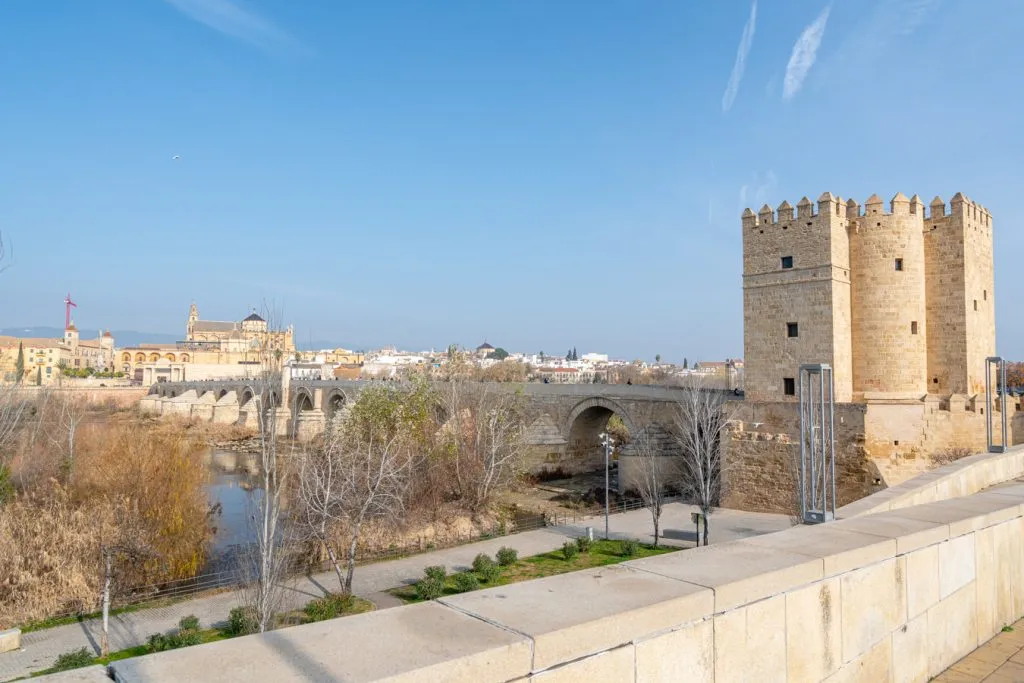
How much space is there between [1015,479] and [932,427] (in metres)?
11.0

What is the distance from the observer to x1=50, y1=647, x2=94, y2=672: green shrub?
973 cm

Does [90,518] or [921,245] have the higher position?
[921,245]

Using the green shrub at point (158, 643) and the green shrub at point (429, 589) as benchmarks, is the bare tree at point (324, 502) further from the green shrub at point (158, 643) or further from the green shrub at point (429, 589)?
the green shrub at point (158, 643)

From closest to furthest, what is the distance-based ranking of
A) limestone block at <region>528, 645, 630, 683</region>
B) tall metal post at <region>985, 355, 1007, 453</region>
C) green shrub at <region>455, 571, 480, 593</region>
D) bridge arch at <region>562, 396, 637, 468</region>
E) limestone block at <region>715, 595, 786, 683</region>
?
limestone block at <region>528, 645, 630, 683</region>, limestone block at <region>715, 595, 786, 683</region>, tall metal post at <region>985, 355, 1007, 453</region>, green shrub at <region>455, 571, 480, 593</region>, bridge arch at <region>562, 396, 637, 468</region>

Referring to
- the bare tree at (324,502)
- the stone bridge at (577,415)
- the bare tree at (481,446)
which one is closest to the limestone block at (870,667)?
the stone bridge at (577,415)

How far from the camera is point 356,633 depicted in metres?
2.09

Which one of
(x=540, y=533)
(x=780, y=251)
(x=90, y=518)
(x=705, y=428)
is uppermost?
(x=780, y=251)

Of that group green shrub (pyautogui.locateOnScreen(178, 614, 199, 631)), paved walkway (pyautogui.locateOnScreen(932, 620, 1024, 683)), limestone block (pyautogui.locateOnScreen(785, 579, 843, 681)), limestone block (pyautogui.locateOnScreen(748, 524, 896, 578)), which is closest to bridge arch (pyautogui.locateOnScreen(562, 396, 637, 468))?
green shrub (pyautogui.locateOnScreen(178, 614, 199, 631))

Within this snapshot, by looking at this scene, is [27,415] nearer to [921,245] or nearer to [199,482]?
[199,482]

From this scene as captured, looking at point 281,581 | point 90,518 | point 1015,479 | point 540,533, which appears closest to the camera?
point 1015,479

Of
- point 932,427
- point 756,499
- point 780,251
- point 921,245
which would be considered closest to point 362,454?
point 756,499

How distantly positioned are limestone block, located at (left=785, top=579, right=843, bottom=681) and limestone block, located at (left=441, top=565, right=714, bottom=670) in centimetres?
47

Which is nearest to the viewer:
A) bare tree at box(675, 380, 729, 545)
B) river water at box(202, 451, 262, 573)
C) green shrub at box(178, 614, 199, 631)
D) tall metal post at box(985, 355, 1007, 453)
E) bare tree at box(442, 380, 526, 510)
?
tall metal post at box(985, 355, 1007, 453)

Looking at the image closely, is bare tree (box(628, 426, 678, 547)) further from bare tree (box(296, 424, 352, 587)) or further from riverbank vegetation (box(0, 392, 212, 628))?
riverbank vegetation (box(0, 392, 212, 628))
